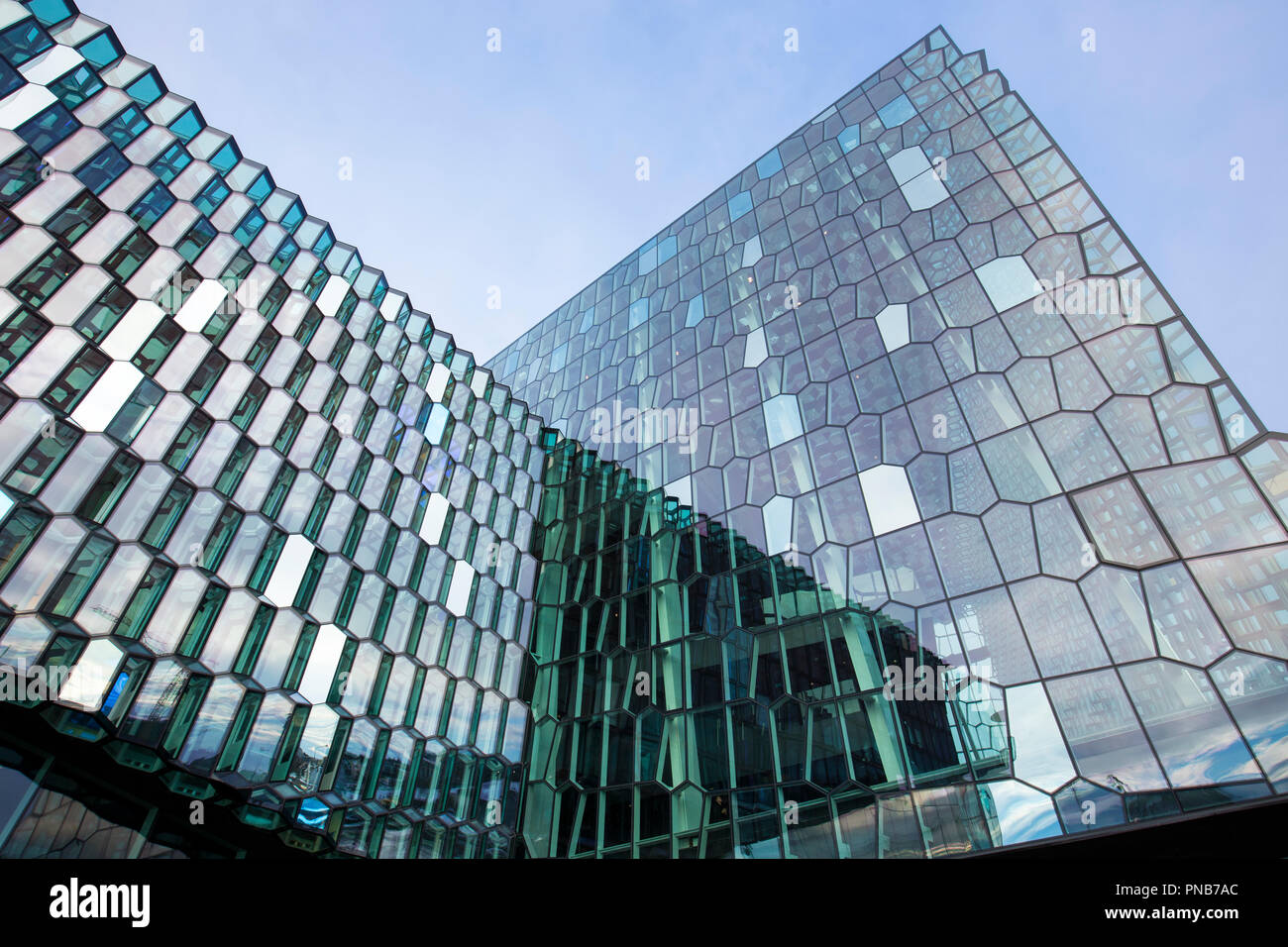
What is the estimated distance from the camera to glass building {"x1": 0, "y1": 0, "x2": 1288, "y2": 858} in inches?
381

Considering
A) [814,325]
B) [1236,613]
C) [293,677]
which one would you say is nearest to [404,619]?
[293,677]

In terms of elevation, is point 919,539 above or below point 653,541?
below

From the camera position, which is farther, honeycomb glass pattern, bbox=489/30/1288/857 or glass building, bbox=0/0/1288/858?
glass building, bbox=0/0/1288/858

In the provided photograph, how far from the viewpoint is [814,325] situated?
16.8m

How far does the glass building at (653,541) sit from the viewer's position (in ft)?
31.7

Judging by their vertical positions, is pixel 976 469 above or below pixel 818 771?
above

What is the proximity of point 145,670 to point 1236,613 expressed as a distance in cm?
1509

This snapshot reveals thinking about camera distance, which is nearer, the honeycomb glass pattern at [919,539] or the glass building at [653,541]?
the honeycomb glass pattern at [919,539]

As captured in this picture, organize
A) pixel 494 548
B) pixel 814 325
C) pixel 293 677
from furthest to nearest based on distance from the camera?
pixel 494 548 < pixel 814 325 < pixel 293 677

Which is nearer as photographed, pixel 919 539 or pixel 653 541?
pixel 919 539

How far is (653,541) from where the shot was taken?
56.6 ft

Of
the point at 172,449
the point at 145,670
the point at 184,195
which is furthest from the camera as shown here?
the point at 184,195
